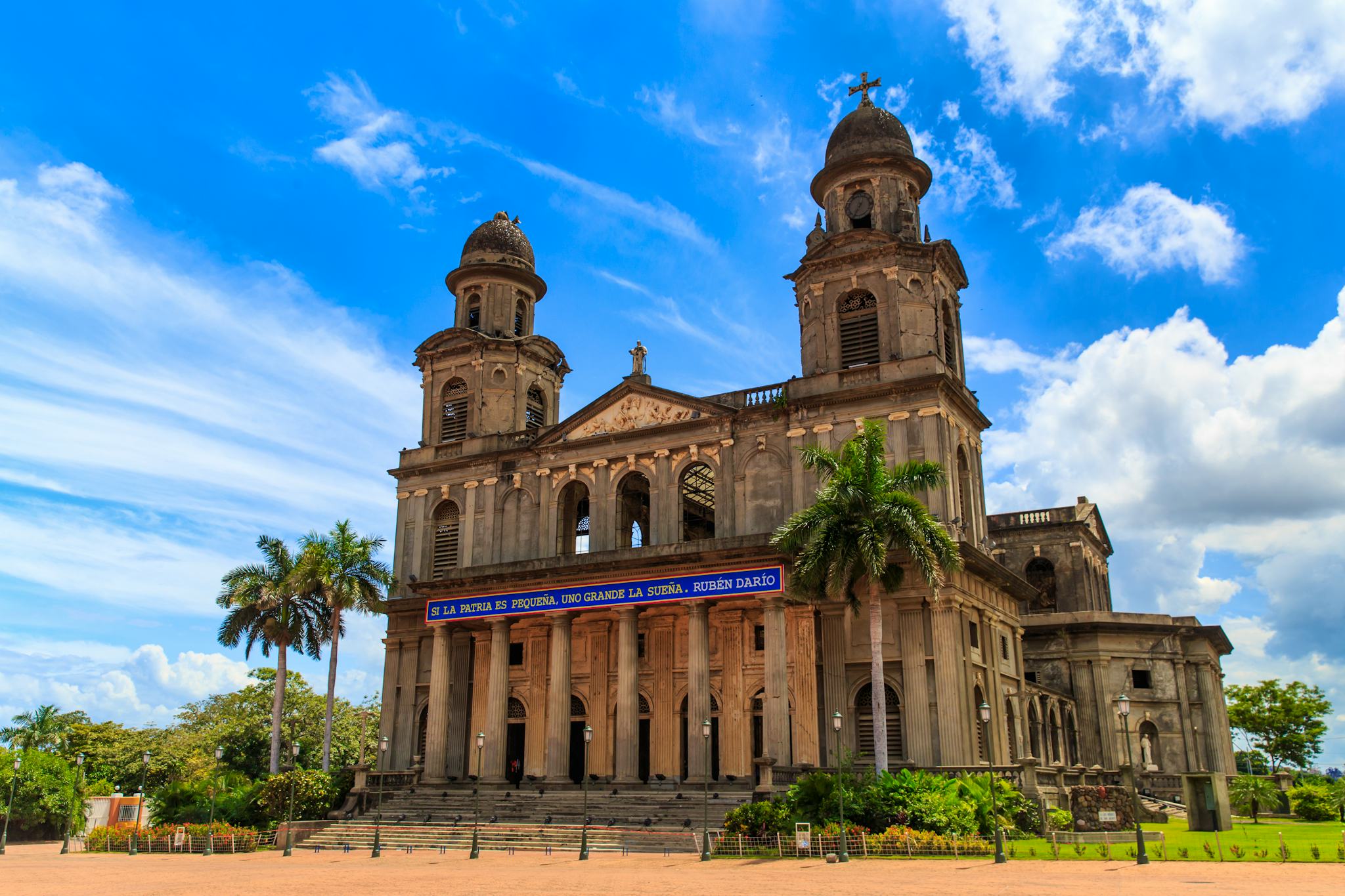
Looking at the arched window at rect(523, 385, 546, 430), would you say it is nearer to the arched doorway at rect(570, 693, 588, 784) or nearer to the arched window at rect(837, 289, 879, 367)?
the arched doorway at rect(570, 693, 588, 784)

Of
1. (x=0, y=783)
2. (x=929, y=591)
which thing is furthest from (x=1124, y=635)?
(x=0, y=783)

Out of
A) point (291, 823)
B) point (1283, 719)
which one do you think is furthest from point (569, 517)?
point (1283, 719)

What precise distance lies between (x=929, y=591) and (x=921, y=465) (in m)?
4.87

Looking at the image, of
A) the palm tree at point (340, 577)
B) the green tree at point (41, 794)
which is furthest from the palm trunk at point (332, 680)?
the green tree at point (41, 794)

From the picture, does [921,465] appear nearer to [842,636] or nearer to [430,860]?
[842,636]

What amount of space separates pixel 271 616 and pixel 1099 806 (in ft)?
103

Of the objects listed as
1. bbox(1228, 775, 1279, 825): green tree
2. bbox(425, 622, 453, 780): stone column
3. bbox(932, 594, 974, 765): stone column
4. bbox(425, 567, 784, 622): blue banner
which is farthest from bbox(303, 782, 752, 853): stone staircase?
bbox(1228, 775, 1279, 825): green tree

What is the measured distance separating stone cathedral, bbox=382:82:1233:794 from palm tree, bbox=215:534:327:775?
10.6ft

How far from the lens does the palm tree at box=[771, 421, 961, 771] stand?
30.0 meters

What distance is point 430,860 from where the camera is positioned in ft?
90.7

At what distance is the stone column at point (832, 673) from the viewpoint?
113ft

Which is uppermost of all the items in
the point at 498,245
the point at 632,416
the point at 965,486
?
the point at 498,245

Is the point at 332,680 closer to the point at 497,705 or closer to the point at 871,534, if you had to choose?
the point at 497,705

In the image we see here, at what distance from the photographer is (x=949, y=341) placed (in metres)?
40.4
